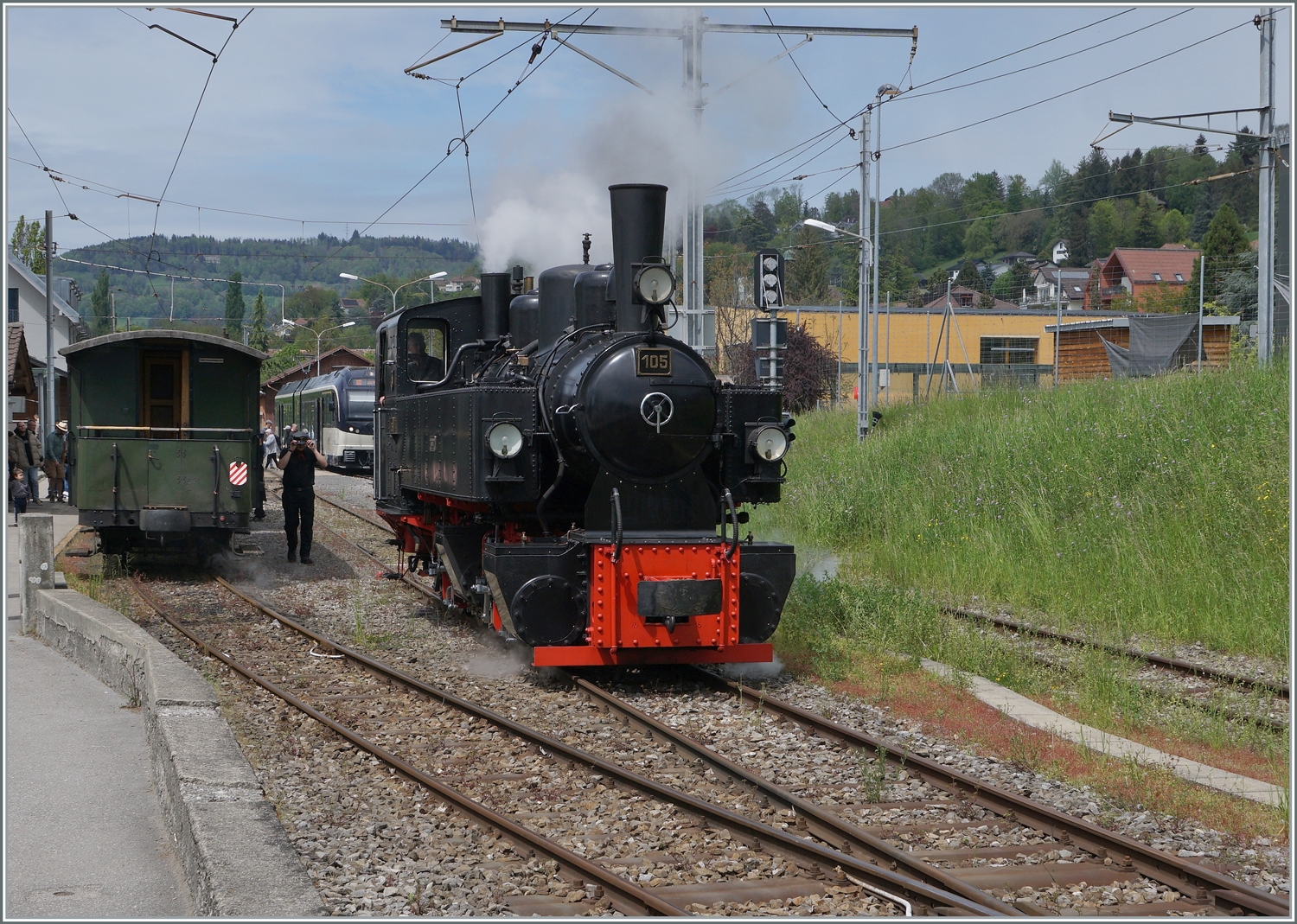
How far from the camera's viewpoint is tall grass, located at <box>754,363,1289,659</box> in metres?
10.4

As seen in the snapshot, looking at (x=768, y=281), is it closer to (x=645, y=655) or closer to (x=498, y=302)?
(x=498, y=302)

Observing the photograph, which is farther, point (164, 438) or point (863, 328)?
point (863, 328)

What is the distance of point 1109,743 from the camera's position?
22.3 ft

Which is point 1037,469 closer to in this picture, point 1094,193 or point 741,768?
point 741,768

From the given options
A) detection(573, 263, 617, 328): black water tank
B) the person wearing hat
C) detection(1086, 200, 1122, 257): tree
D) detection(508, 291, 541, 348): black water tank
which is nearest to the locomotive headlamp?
detection(573, 263, 617, 328): black water tank

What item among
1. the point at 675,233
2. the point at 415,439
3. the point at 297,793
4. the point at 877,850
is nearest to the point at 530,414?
the point at 415,439

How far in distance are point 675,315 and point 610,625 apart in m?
2.77

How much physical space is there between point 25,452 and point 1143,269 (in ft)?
245

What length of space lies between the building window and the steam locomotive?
35359mm

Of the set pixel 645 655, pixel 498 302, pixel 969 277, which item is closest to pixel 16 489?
pixel 498 302

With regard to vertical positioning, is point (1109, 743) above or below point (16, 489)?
below

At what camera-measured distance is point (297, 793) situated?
6109 millimetres

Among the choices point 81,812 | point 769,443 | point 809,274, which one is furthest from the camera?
point 809,274

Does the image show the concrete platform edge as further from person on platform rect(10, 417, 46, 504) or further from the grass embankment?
person on platform rect(10, 417, 46, 504)
